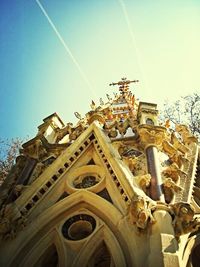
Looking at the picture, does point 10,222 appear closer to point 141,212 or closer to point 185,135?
point 141,212

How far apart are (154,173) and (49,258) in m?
2.59

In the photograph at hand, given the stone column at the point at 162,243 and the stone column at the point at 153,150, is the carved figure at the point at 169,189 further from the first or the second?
the stone column at the point at 162,243

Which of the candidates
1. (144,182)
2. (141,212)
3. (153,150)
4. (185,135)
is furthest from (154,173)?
(185,135)

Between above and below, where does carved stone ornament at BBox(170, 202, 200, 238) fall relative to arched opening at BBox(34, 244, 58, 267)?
above

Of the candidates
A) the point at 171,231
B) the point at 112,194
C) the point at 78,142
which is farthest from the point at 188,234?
the point at 78,142

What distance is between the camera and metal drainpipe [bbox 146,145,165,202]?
21.4ft

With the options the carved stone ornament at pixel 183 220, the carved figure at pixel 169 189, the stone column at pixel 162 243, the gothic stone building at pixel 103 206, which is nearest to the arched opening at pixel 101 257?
the gothic stone building at pixel 103 206

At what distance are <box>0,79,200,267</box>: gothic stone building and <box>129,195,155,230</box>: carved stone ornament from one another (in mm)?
16

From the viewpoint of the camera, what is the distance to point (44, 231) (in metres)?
6.77

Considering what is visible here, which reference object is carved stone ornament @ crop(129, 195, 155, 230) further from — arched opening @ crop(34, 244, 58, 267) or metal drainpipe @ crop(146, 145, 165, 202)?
arched opening @ crop(34, 244, 58, 267)

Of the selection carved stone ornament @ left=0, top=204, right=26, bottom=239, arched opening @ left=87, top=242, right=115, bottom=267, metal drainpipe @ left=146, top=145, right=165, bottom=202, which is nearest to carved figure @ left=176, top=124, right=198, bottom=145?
metal drainpipe @ left=146, top=145, right=165, bottom=202

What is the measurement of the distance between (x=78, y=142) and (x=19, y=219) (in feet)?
9.23

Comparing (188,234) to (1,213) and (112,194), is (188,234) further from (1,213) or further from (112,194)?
(1,213)

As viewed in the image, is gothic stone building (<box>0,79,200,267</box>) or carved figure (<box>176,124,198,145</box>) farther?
carved figure (<box>176,124,198,145</box>)
